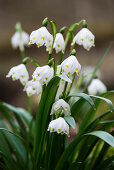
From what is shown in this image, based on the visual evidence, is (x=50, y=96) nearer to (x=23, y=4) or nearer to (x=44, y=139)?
(x=44, y=139)

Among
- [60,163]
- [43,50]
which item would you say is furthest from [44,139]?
[43,50]

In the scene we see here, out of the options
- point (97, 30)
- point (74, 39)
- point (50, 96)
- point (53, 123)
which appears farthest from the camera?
point (97, 30)

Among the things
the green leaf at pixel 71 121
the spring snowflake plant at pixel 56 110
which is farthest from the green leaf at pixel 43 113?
the green leaf at pixel 71 121

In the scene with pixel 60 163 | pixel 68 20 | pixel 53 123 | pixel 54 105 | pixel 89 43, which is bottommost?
pixel 60 163

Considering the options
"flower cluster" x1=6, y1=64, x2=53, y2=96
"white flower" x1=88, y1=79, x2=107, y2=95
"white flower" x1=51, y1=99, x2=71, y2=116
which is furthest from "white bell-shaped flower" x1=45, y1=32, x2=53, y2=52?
"white flower" x1=88, y1=79, x2=107, y2=95

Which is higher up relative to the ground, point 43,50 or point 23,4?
point 23,4

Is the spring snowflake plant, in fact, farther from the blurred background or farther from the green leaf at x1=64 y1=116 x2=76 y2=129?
the blurred background
